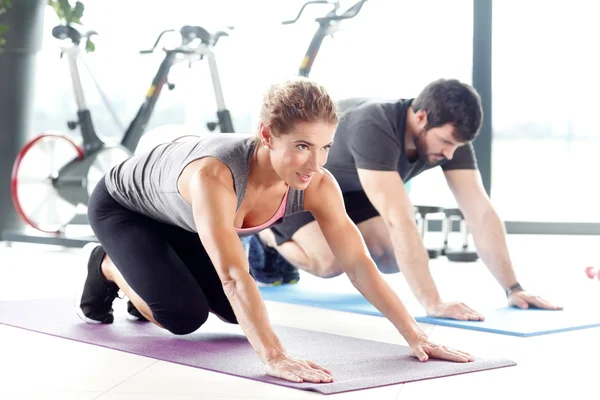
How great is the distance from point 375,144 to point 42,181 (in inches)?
103

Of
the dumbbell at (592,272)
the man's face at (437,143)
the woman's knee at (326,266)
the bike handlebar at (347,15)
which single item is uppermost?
the bike handlebar at (347,15)

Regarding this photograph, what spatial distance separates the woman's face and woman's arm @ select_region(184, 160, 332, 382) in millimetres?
165

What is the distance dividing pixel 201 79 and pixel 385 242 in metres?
3.22

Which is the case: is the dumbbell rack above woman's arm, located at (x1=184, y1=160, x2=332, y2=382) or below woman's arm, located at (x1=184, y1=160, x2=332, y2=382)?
below

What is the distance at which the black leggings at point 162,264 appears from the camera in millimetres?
2543

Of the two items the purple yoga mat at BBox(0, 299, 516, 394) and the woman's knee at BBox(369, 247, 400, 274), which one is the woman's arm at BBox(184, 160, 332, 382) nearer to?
the purple yoga mat at BBox(0, 299, 516, 394)

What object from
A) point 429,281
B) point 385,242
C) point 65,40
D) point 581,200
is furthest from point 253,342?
point 581,200

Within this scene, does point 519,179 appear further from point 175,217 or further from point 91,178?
point 175,217

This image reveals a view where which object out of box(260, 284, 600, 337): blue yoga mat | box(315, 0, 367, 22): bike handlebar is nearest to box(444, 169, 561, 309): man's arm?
box(260, 284, 600, 337): blue yoga mat

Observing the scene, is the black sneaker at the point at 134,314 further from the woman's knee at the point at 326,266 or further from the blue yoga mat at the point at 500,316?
the woman's knee at the point at 326,266

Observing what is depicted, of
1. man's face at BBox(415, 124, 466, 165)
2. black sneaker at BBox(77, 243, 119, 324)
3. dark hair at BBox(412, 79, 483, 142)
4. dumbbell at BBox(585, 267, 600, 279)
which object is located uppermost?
dark hair at BBox(412, 79, 483, 142)

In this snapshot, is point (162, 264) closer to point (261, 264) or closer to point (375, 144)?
point (375, 144)

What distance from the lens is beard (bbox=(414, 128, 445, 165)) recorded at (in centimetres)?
310

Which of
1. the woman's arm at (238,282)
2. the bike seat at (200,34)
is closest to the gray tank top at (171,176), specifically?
the woman's arm at (238,282)
